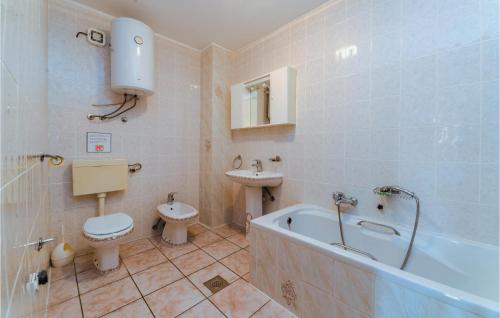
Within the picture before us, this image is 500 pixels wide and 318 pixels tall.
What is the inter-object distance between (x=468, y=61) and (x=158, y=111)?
282 cm

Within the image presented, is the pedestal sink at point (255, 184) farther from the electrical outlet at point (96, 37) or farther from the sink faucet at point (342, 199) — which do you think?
the electrical outlet at point (96, 37)

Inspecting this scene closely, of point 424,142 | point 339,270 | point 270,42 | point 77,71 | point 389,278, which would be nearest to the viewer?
point 389,278

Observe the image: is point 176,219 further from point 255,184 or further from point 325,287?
point 325,287

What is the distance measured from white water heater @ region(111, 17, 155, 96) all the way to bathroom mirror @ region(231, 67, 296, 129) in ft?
3.57

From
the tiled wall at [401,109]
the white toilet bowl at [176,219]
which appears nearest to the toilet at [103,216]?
the white toilet bowl at [176,219]

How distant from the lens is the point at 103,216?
1982 millimetres

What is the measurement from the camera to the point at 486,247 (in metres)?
1.25

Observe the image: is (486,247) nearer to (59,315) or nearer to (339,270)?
(339,270)

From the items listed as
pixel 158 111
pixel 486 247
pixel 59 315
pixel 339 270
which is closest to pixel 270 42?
pixel 158 111

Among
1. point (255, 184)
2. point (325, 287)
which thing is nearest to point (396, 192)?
point (325, 287)

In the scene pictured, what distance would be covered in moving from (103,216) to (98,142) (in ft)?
2.47

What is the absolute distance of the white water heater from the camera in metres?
1.94

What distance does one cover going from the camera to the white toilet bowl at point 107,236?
1649 millimetres

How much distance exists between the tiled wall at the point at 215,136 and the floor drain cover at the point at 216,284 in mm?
1076
